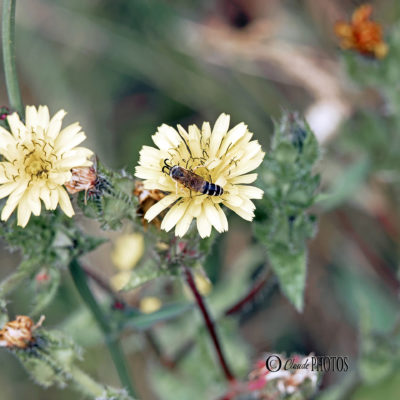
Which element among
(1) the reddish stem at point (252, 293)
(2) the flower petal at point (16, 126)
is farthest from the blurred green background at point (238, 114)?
(2) the flower petal at point (16, 126)

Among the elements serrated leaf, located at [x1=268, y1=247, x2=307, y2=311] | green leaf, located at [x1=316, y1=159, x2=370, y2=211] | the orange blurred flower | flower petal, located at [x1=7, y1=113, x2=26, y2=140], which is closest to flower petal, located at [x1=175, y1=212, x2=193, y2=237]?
serrated leaf, located at [x1=268, y1=247, x2=307, y2=311]

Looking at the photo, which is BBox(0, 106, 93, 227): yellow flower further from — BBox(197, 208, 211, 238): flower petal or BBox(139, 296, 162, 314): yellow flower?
BBox(139, 296, 162, 314): yellow flower

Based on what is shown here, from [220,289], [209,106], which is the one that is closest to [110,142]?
[209,106]

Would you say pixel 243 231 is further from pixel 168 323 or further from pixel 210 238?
pixel 210 238

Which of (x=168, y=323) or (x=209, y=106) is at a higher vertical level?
(x=209, y=106)

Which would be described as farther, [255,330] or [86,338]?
[255,330]

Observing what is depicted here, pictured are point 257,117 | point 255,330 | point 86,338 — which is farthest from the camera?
point 257,117
